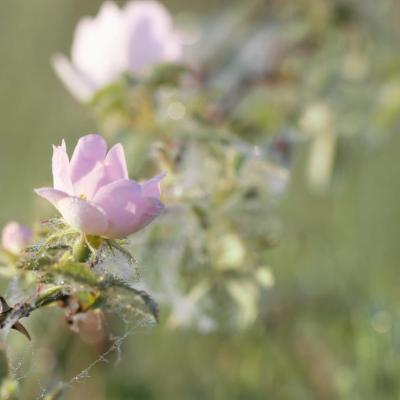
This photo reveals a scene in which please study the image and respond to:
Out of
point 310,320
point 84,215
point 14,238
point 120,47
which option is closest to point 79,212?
point 84,215

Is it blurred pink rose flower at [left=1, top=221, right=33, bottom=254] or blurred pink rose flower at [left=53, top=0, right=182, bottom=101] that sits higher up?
blurred pink rose flower at [left=53, top=0, right=182, bottom=101]

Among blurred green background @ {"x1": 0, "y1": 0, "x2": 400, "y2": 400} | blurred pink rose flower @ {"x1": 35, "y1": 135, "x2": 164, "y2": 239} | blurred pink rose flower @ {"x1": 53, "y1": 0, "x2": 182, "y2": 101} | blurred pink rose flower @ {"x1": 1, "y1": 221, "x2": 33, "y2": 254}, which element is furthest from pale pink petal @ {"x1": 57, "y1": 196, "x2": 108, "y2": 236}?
blurred green background @ {"x1": 0, "y1": 0, "x2": 400, "y2": 400}

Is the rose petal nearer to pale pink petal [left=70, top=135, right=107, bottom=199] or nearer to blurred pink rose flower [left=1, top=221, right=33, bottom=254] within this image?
pale pink petal [left=70, top=135, right=107, bottom=199]

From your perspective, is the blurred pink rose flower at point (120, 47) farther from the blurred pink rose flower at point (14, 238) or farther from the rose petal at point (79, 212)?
the rose petal at point (79, 212)

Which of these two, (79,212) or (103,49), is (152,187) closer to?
(79,212)

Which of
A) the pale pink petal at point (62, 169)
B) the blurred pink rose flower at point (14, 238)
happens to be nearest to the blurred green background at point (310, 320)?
the blurred pink rose flower at point (14, 238)

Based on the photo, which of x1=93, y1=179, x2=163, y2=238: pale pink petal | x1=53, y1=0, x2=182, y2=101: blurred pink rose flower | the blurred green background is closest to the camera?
x1=93, y1=179, x2=163, y2=238: pale pink petal

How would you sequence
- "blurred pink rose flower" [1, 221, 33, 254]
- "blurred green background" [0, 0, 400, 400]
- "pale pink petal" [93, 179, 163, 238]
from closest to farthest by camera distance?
1. "pale pink petal" [93, 179, 163, 238]
2. "blurred pink rose flower" [1, 221, 33, 254]
3. "blurred green background" [0, 0, 400, 400]
